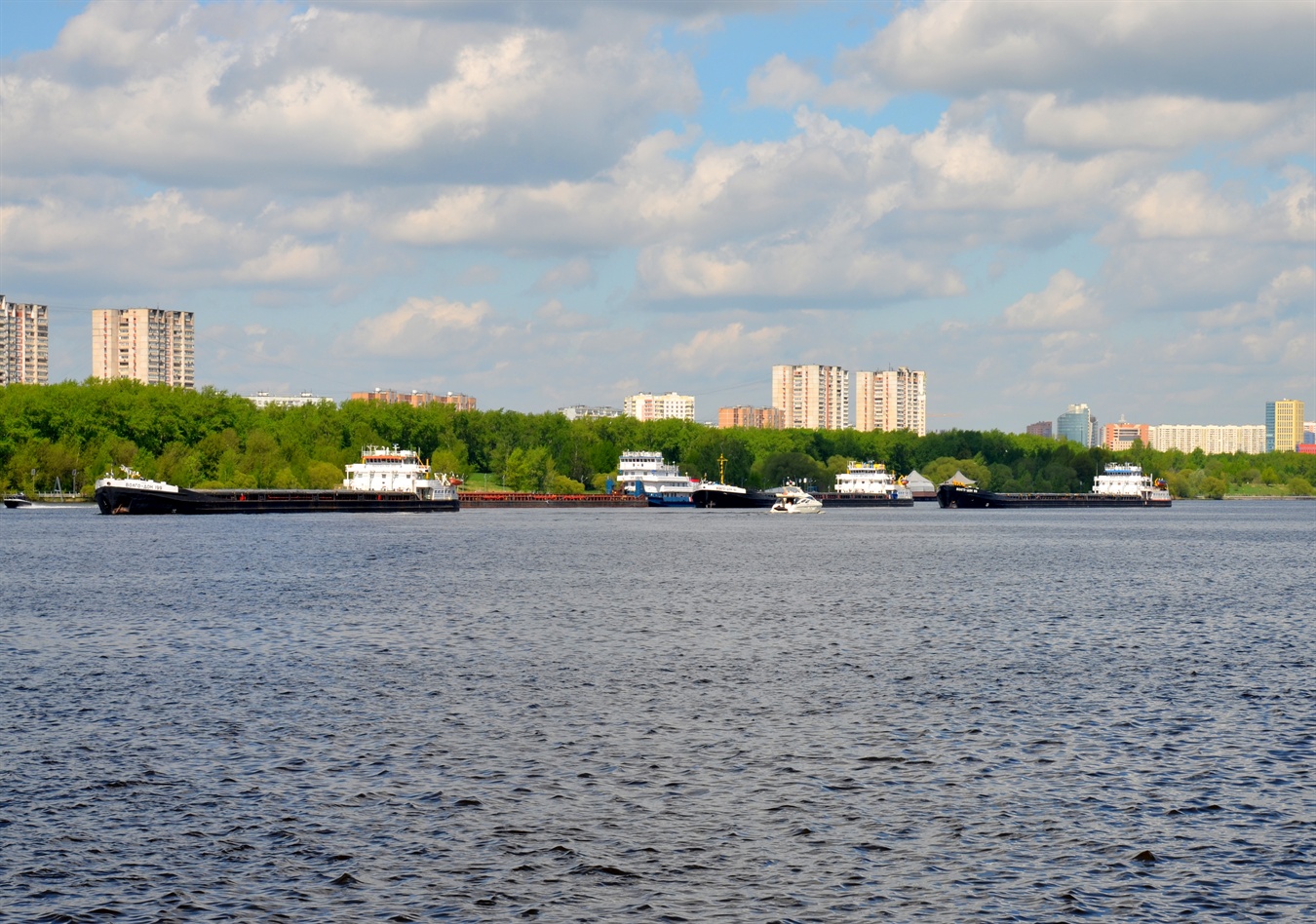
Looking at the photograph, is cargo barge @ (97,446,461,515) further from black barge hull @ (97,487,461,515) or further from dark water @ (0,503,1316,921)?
dark water @ (0,503,1316,921)

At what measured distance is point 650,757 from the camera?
30.8 metres

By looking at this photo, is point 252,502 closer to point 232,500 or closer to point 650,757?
point 232,500

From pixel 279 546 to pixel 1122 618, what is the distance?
6990cm

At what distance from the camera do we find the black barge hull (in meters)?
172

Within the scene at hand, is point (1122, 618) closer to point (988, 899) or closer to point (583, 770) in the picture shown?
point (583, 770)

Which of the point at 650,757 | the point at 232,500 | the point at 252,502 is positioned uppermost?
the point at 232,500

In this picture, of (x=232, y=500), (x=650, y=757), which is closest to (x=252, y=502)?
(x=232, y=500)

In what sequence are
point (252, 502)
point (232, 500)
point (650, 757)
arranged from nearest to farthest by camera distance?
point (650, 757), point (232, 500), point (252, 502)

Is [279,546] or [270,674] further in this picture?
[279,546]

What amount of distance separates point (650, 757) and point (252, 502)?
545 ft

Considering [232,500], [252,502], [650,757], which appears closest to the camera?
[650,757]

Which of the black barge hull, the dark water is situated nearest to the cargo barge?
the black barge hull

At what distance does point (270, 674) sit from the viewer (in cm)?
4256

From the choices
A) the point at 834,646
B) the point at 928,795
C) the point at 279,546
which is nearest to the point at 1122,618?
the point at 834,646
